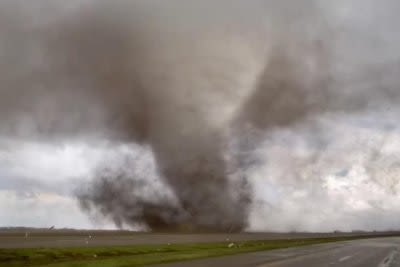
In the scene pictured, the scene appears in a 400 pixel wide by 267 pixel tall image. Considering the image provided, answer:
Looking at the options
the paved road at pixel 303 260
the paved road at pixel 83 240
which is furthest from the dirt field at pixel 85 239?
the paved road at pixel 303 260

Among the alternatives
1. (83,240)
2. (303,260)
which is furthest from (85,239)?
(303,260)

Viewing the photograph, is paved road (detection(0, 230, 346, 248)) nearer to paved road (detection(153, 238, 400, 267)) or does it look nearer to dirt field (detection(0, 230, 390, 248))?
dirt field (detection(0, 230, 390, 248))

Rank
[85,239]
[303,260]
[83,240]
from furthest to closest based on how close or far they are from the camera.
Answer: [85,239] → [83,240] → [303,260]

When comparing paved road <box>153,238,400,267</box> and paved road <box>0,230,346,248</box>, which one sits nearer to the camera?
paved road <box>153,238,400,267</box>

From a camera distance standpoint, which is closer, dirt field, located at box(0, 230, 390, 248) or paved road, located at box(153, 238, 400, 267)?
paved road, located at box(153, 238, 400, 267)

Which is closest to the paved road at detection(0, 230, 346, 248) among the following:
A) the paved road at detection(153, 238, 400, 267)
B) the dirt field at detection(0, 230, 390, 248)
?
the dirt field at detection(0, 230, 390, 248)

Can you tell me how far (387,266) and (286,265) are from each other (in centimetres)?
707

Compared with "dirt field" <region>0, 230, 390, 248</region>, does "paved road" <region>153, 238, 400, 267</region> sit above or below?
below

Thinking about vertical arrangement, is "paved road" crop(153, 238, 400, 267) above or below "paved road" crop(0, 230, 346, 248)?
below

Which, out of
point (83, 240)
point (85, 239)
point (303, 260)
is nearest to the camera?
point (303, 260)

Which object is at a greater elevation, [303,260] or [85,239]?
[85,239]

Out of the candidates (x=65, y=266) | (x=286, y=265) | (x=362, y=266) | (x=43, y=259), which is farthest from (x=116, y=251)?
(x=362, y=266)

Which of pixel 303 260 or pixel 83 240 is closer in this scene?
pixel 303 260

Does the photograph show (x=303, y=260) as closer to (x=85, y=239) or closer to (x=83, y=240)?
(x=83, y=240)
